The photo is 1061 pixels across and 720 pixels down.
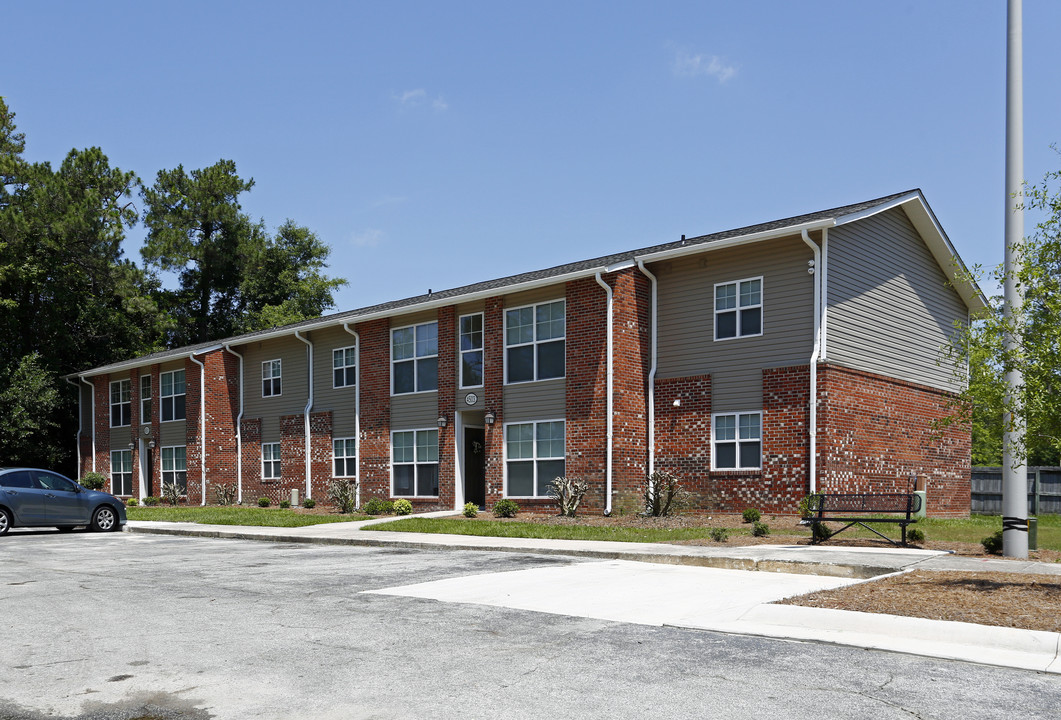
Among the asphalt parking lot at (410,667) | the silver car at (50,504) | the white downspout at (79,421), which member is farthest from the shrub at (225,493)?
→ the asphalt parking lot at (410,667)

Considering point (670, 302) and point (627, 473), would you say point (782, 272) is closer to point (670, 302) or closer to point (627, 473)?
point (670, 302)

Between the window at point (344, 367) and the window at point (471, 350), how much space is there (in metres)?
4.82

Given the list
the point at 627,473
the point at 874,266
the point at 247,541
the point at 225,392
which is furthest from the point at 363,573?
the point at 225,392

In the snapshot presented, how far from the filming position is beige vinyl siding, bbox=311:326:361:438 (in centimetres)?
3012

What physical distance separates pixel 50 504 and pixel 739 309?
53.1ft

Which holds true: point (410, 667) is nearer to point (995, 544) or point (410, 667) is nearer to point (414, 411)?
point (995, 544)

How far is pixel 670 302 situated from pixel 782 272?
119 inches

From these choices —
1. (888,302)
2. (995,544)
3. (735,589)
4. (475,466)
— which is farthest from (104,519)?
(888,302)

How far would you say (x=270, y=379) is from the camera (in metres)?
33.8

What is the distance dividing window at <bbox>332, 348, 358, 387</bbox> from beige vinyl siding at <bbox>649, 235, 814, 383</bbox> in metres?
11.3

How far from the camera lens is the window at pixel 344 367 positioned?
30.2 metres

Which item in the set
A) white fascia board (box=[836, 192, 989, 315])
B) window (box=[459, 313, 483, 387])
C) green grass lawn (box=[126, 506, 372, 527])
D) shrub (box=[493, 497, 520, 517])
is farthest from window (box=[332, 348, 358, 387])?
white fascia board (box=[836, 192, 989, 315])

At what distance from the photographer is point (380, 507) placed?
1008 inches

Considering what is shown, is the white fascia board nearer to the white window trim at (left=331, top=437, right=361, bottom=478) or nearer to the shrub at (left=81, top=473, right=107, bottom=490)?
the white window trim at (left=331, top=437, right=361, bottom=478)
